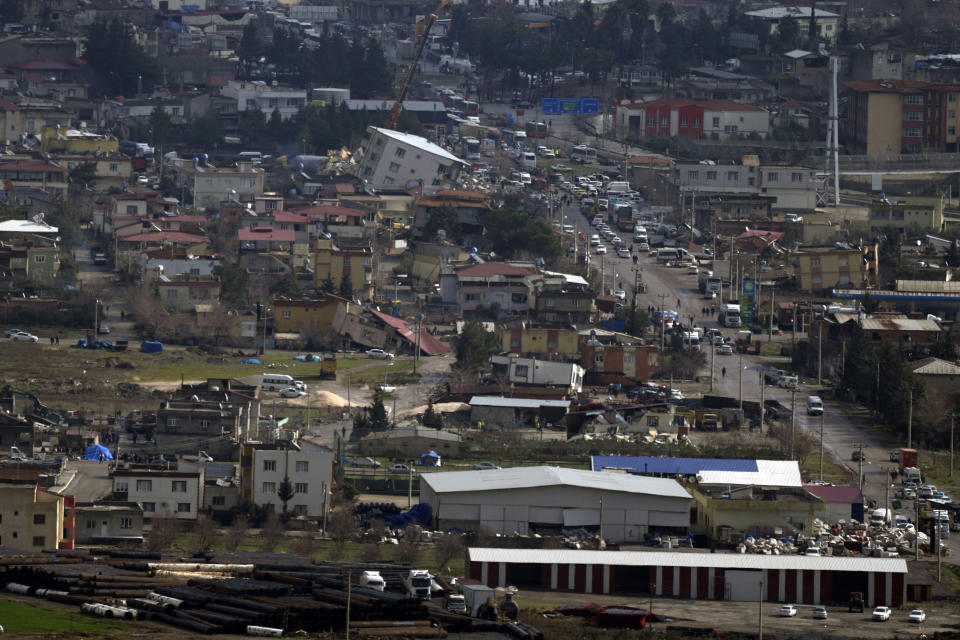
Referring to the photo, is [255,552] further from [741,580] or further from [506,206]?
[506,206]

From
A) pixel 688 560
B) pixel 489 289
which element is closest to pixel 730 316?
pixel 489 289

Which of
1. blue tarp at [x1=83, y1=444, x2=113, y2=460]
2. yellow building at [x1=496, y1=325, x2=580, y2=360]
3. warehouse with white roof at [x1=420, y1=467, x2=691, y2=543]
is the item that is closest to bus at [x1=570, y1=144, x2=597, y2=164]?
yellow building at [x1=496, y1=325, x2=580, y2=360]

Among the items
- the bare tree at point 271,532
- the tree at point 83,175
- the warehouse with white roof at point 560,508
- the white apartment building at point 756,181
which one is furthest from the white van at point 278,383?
the white apartment building at point 756,181

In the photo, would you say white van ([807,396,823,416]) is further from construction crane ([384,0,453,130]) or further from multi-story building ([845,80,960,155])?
multi-story building ([845,80,960,155])

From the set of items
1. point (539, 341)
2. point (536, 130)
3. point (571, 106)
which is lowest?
point (539, 341)

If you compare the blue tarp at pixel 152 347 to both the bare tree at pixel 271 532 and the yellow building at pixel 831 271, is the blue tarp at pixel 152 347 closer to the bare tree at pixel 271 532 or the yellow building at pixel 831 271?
the bare tree at pixel 271 532

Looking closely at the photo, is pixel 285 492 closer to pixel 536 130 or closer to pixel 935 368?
pixel 935 368
